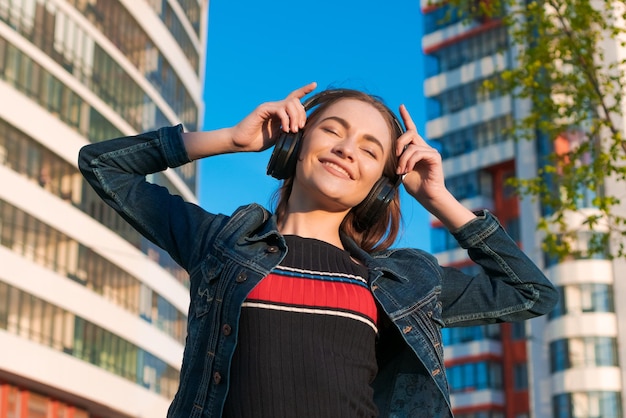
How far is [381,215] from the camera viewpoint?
4.40m

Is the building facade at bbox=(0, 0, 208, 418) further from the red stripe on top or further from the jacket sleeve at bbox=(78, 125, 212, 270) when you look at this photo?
the red stripe on top

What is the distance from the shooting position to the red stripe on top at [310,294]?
384cm

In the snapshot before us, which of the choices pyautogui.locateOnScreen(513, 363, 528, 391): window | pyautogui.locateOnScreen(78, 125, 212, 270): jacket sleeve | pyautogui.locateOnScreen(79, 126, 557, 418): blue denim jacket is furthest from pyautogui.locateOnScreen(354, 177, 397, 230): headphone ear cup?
pyautogui.locateOnScreen(513, 363, 528, 391): window

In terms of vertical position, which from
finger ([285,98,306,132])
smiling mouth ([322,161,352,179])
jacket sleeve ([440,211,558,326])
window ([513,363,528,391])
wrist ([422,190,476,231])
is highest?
window ([513,363,528,391])

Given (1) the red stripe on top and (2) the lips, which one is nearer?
(1) the red stripe on top

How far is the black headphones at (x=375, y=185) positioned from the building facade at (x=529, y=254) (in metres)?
43.5

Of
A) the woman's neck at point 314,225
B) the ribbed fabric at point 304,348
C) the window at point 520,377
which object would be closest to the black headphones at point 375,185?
the woman's neck at point 314,225

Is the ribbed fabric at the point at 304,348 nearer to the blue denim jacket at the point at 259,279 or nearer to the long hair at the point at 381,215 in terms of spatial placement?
the blue denim jacket at the point at 259,279

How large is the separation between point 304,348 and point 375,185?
0.82 metres

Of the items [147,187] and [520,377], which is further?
[520,377]

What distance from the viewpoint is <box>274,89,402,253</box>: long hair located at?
4.40 m

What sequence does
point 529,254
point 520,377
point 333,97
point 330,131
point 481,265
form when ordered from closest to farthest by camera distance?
1. point 330,131
2. point 481,265
3. point 333,97
4. point 529,254
5. point 520,377

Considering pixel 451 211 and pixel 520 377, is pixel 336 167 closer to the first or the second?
pixel 451 211

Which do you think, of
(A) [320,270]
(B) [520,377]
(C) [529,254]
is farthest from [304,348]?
(B) [520,377]
